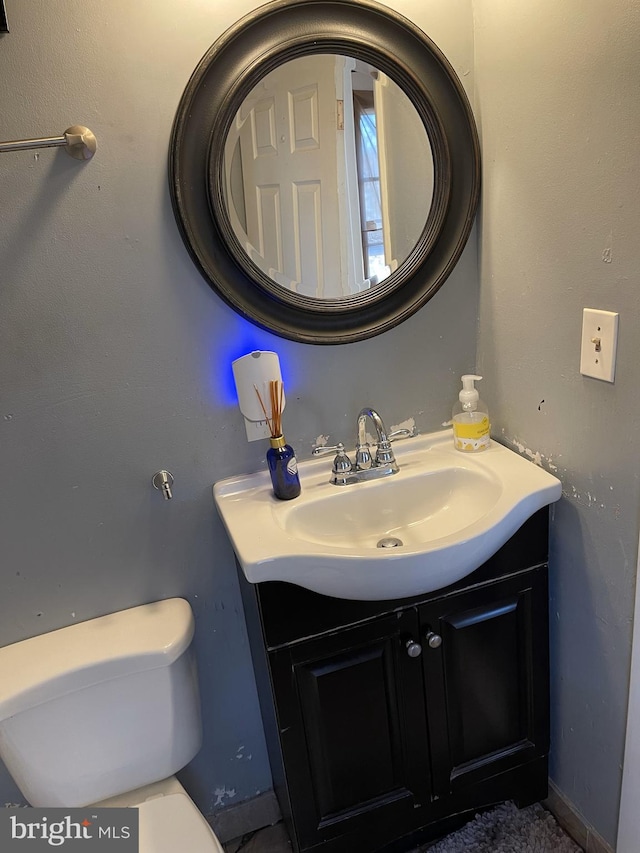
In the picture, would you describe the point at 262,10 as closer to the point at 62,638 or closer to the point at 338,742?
the point at 62,638

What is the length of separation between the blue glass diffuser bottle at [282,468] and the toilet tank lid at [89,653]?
326 mm

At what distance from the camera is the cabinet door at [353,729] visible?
127 cm

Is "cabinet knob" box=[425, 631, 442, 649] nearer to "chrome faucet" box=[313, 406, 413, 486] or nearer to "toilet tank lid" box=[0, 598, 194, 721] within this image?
"chrome faucet" box=[313, 406, 413, 486]

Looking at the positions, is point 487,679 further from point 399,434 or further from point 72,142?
point 72,142

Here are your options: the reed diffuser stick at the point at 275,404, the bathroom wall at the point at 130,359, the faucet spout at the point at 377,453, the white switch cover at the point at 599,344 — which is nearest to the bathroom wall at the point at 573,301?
the white switch cover at the point at 599,344

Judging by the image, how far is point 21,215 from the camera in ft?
3.72

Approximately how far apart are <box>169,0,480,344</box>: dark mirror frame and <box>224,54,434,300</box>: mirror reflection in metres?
0.02

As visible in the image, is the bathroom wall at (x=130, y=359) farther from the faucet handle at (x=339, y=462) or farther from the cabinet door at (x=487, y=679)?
the cabinet door at (x=487, y=679)

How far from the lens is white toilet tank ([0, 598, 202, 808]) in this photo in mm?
1208

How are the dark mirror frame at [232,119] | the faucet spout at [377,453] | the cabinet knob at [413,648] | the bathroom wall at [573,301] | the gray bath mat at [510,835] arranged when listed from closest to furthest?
1. the bathroom wall at [573,301]
2. the dark mirror frame at [232,119]
3. the cabinet knob at [413,648]
4. the faucet spout at [377,453]
5. the gray bath mat at [510,835]

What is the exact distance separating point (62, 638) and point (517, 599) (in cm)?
92

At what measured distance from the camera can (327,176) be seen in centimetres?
129

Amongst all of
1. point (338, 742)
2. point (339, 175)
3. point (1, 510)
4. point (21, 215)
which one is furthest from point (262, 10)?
point (338, 742)

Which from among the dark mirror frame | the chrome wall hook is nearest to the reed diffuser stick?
the dark mirror frame
